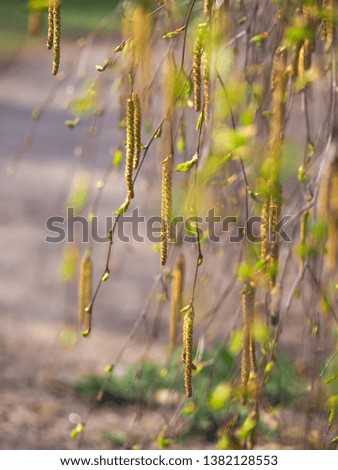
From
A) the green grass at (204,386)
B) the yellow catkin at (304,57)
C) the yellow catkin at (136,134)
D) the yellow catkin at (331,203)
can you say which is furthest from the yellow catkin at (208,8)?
the green grass at (204,386)

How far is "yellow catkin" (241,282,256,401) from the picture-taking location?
5.36 feet

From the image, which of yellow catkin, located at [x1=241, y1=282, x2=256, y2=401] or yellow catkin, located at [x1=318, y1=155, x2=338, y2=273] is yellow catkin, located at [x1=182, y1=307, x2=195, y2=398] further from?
yellow catkin, located at [x1=318, y1=155, x2=338, y2=273]

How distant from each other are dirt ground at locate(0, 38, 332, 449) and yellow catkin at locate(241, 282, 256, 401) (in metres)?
0.54

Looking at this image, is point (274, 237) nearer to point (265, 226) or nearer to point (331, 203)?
point (265, 226)

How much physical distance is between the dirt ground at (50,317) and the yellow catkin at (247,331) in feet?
1.77

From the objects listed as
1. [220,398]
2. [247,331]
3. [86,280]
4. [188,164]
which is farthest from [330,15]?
[86,280]

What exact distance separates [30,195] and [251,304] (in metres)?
4.37

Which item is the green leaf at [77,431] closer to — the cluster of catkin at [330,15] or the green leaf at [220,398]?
the green leaf at [220,398]

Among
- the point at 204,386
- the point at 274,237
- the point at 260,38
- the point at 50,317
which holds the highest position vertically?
the point at 260,38

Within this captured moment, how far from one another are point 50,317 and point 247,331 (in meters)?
2.47

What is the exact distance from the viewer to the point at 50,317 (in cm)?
400

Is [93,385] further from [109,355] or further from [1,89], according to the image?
[1,89]

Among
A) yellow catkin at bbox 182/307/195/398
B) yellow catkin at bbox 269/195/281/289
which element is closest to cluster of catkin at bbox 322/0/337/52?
yellow catkin at bbox 269/195/281/289

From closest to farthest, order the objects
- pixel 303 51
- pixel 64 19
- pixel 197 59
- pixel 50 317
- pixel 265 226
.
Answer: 1. pixel 197 59
2. pixel 265 226
3. pixel 303 51
4. pixel 50 317
5. pixel 64 19
